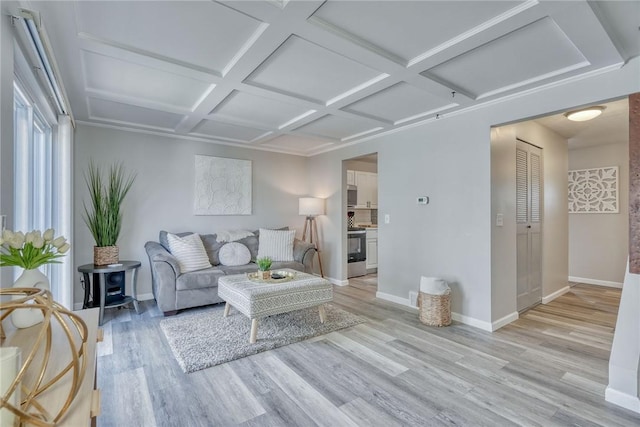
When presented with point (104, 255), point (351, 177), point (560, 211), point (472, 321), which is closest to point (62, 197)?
point (104, 255)

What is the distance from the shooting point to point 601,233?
17.0 ft

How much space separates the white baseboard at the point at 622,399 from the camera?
74.6 inches

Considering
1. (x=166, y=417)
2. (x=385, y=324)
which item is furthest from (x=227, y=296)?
(x=385, y=324)

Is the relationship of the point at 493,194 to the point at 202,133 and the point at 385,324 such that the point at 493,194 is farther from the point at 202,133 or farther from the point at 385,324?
the point at 202,133

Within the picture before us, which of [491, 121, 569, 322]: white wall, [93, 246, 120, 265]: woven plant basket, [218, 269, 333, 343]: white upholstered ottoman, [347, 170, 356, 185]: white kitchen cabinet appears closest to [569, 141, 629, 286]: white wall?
[491, 121, 569, 322]: white wall

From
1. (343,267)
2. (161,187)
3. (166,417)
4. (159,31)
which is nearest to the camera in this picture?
(166,417)

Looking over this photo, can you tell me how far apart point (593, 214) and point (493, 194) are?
3683 mm

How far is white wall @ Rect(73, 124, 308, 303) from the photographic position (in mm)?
3834

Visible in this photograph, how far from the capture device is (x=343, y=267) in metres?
5.15

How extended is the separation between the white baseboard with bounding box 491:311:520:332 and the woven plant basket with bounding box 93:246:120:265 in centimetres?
431

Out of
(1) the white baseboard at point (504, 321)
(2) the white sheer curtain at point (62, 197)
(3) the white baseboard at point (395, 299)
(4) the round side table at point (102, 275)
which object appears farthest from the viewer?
(3) the white baseboard at point (395, 299)

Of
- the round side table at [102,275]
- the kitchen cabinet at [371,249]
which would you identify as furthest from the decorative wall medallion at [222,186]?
the kitchen cabinet at [371,249]

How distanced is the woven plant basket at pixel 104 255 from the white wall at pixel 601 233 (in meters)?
7.32

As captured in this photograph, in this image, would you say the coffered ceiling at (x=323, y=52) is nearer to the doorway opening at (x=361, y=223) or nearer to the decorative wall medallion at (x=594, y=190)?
the doorway opening at (x=361, y=223)
